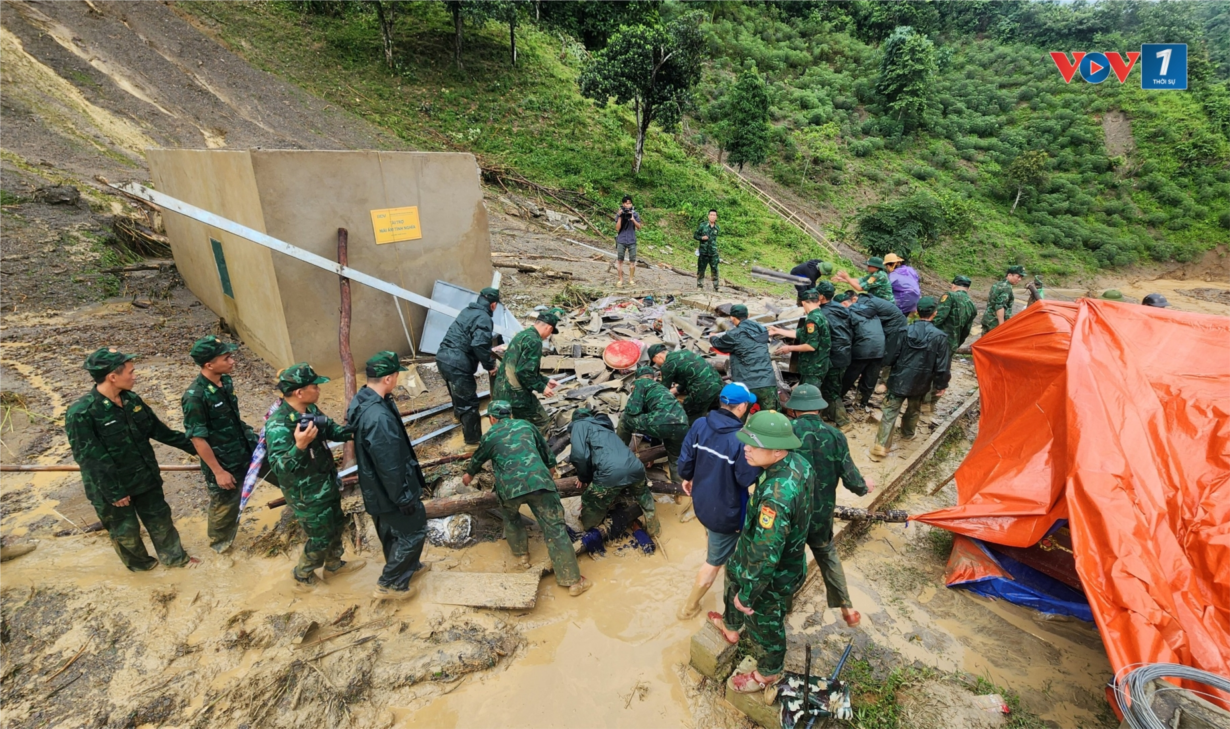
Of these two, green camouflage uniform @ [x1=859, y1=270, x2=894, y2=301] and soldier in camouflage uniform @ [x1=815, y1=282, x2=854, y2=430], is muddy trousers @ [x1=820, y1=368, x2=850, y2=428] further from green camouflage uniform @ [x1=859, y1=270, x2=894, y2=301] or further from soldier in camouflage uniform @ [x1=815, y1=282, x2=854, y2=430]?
green camouflage uniform @ [x1=859, y1=270, x2=894, y2=301]

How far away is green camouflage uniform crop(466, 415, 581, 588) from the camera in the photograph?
4.02 m

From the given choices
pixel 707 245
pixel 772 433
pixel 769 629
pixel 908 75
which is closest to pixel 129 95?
pixel 707 245

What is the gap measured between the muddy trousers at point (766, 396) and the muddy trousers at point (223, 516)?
515 centimetres

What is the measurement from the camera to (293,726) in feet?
Result: 9.98

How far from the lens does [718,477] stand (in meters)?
3.63

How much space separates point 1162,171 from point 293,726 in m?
46.4

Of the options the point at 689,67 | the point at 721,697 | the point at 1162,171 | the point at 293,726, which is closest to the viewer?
the point at 293,726

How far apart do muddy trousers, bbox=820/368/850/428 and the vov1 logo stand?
44750mm

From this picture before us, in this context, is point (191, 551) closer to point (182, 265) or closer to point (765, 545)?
point (765, 545)

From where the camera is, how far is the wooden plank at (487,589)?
3939 millimetres

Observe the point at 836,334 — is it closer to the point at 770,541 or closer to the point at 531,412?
the point at 531,412

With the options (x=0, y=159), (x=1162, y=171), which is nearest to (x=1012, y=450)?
(x=0, y=159)

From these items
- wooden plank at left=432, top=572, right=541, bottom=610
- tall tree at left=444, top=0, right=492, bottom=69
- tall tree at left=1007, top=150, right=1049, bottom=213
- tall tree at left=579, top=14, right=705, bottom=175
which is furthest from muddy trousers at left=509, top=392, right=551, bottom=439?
tall tree at left=1007, top=150, right=1049, bottom=213

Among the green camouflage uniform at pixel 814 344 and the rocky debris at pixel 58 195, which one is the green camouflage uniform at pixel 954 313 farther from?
the rocky debris at pixel 58 195
